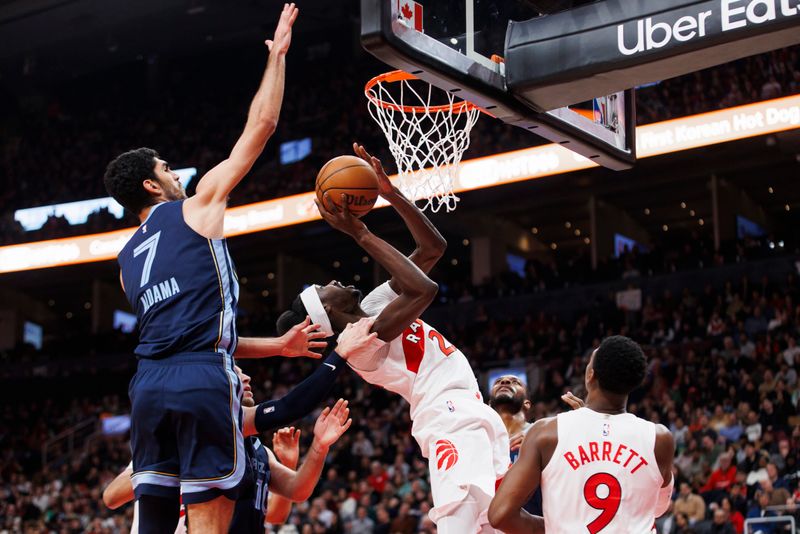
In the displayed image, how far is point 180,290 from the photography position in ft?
11.2

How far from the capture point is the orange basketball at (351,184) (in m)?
4.34

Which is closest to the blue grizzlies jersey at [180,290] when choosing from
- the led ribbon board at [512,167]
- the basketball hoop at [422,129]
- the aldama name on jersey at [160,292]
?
the aldama name on jersey at [160,292]

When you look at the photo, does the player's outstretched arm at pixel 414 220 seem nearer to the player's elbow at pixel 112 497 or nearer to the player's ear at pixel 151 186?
the player's ear at pixel 151 186

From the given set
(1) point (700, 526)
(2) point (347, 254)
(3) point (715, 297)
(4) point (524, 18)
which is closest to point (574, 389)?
(3) point (715, 297)

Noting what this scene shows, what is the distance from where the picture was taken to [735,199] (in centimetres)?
2153

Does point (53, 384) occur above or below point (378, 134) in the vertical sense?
below

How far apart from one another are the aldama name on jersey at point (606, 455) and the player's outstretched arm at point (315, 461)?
3.43 ft

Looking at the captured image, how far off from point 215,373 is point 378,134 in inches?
691

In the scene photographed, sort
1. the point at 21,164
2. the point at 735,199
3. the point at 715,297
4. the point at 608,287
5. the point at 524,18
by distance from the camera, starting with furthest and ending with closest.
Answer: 1. the point at 21,164
2. the point at 735,199
3. the point at 608,287
4. the point at 715,297
5. the point at 524,18

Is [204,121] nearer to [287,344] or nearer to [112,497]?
[112,497]

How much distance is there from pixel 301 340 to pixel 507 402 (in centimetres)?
177

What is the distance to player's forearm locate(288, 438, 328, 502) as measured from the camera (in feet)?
15.2

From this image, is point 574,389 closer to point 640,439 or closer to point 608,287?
point 608,287

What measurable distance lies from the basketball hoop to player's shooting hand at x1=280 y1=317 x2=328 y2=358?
246cm
